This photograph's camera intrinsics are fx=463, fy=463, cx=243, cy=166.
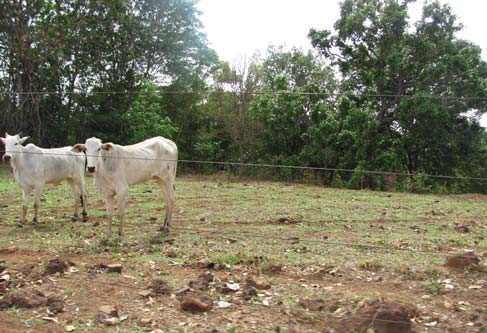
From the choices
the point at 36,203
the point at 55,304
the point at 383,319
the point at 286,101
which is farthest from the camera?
the point at 286,101

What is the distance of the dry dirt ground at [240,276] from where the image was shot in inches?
168

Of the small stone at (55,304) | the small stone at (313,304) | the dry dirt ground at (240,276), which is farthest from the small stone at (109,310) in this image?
the small stone at (313,304)

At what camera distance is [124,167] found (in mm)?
7914

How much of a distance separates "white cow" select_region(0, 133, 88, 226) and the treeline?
7027 millimetres

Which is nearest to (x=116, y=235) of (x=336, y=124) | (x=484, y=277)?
(x=484, y=277)

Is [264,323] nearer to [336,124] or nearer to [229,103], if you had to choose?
[336,124]

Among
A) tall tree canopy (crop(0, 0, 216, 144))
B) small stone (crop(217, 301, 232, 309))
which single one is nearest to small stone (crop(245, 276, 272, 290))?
small stone (crop(217, 301, 232, 309))

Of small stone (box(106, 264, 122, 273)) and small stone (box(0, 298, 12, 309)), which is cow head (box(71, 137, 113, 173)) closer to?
small stone (box(106, 264, 122, 273))

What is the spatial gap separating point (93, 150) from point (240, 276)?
3.42 meters

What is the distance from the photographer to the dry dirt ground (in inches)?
168

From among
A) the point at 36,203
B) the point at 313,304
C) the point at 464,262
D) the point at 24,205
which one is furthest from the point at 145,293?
the point at 36,203

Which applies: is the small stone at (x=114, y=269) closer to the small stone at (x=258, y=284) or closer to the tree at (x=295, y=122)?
the small stone at (x=258, y=284)

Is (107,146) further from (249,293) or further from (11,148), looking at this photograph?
(249,293)

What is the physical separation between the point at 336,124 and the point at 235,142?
5542 mm
